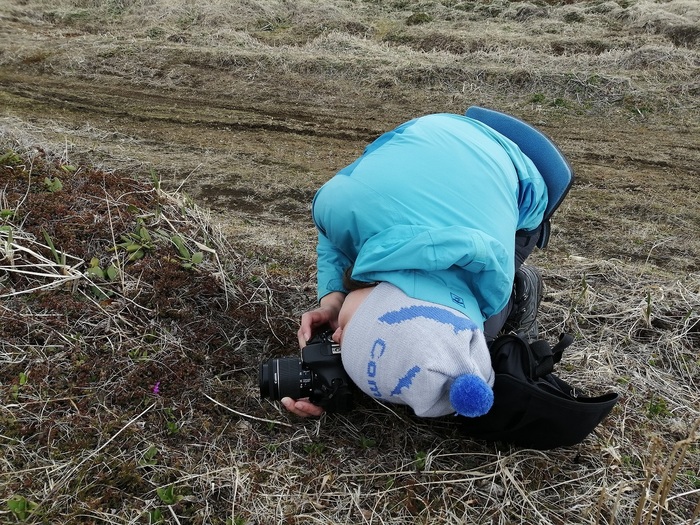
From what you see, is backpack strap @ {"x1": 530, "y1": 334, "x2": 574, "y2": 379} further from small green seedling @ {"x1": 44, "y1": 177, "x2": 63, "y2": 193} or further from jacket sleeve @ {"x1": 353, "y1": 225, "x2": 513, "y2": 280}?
small green seedling @ {"x1": 44, "y1": 177, "x2": 63, "y2": 193}

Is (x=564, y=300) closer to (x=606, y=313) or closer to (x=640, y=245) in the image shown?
(x=606, y=313)

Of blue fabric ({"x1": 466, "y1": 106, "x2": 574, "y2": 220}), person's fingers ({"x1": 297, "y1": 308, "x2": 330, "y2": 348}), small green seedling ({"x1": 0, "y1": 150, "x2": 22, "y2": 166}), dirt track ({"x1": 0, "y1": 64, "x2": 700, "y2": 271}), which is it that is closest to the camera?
person's fingers ({"x1": 297, "y1": 308, "x2": 330, "y2": 348})

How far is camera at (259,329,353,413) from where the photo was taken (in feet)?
6.08

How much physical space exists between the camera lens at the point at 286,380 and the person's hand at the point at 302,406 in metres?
0.06

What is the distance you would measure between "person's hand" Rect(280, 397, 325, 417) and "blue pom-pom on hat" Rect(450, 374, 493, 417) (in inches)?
27.3

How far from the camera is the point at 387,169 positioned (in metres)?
1.85

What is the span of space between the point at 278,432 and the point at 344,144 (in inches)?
→ 169

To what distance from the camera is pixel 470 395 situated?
1.42m

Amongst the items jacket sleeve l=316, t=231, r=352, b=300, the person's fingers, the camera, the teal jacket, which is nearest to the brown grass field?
the camera

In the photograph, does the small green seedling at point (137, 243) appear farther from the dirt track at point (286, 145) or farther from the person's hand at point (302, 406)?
the dirt track at point (286, 145)

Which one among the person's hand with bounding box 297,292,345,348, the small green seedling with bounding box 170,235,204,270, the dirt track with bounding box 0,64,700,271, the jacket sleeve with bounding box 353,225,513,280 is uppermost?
the jacket sleeve with bounding box 353,225,513,280

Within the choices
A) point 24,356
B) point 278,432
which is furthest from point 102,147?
point 278,432

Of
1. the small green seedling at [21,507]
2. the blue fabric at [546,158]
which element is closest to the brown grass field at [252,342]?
the small green seedling at [21,507]

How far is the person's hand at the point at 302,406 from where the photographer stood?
1.98m
